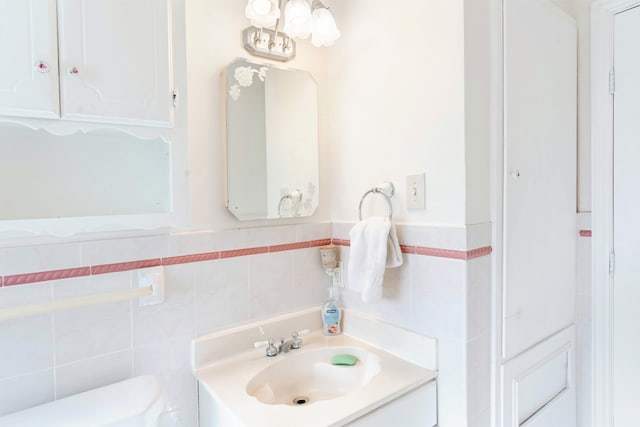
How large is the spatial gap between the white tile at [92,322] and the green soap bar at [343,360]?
71 cm

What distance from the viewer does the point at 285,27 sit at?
132 cm

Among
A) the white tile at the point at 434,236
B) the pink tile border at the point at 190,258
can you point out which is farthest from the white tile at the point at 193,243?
the white tile at the point at 434,236

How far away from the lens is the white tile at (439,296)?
45.0 inches

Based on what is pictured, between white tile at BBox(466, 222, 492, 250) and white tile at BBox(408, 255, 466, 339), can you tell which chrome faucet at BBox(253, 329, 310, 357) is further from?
white tile at BBox(466, 222, 492, 250)

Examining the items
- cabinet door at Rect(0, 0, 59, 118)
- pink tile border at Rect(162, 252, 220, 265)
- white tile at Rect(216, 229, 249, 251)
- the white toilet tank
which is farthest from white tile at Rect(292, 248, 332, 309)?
cabinet door at Rect(0, 0, 59, 118)

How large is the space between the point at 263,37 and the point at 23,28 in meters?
0.80

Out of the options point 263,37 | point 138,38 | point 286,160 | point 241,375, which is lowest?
point 241,375

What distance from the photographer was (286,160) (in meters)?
1.48

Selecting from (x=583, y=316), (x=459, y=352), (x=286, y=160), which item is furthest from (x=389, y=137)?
(x=583, y=316)

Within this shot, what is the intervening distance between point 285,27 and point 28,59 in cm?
83

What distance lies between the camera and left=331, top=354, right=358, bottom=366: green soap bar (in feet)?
4.37

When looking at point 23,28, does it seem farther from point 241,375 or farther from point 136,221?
point 241,375

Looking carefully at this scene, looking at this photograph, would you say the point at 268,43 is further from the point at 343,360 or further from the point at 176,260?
the point at 343,360

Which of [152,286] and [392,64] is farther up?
[392,64]
